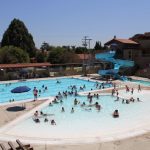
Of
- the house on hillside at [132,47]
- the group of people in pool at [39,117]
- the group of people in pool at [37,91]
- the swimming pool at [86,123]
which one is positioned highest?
the house on hillside at [132,47]

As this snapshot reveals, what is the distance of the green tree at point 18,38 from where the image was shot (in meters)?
57.2

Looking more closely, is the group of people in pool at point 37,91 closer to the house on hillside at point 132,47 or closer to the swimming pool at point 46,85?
the swimming pool at point 46,85

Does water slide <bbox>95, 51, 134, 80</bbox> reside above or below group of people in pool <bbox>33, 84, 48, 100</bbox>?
above

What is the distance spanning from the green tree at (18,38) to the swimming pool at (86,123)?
3647cm

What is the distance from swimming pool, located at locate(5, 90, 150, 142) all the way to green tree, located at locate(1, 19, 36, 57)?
36465 mm

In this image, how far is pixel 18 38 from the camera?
57.4 meters

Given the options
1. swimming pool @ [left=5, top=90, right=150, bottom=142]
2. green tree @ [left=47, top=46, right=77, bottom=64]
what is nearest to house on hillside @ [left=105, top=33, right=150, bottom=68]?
green tree @ [left=47, top=46, right=77, bottom=64]

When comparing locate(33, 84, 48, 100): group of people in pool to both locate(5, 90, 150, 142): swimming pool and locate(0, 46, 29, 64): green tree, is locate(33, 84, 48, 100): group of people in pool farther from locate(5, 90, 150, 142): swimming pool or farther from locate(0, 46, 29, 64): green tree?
locate(0, 46, 29, 64): green tree

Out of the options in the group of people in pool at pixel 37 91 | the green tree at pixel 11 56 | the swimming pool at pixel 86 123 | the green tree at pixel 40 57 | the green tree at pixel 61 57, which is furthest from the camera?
the green tree at pixel 40 57

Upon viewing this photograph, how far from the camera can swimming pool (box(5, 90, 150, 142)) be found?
14039 millimetres

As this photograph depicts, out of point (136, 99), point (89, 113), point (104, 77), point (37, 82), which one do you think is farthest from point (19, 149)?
point (104, 77)

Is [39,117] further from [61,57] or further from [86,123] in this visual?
[61,57]

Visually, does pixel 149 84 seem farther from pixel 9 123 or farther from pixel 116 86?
pixel 9 123

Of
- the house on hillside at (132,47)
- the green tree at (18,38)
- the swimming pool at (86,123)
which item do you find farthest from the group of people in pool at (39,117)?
the green tree at (18,38)
